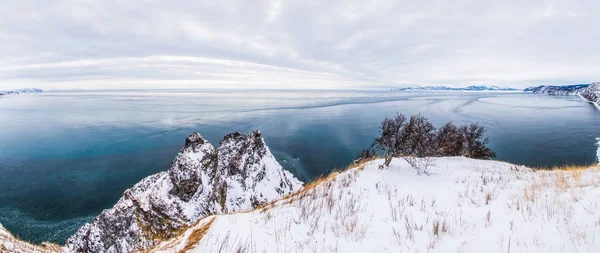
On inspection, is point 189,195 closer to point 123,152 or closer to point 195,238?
point 195,238

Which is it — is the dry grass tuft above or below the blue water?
above

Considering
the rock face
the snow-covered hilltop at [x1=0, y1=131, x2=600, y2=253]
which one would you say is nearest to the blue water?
the rock face

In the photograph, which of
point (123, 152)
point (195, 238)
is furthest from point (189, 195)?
point (123, 152)

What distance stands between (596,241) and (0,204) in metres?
55.1

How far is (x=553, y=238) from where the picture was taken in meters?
3.10

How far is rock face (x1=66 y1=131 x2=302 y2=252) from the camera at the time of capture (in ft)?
70.4

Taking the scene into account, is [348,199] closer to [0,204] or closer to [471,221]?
[471,221]

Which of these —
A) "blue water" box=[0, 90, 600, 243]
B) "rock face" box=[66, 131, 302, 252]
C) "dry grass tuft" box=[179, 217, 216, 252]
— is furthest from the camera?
"blue water" box=[0, 90, 600, 243]

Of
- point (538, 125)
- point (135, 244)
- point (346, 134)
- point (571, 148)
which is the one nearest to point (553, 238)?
point (135, 244)

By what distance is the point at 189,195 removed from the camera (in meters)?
23.5

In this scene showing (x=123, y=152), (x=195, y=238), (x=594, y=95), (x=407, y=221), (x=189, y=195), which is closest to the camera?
(x=195, y=238)

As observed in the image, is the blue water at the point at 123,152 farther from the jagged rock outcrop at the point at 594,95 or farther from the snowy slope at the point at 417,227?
the jagged rock outcrop at the point at 594,95

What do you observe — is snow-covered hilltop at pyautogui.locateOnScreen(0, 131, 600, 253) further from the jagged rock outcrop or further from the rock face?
the jagged rock outcrop

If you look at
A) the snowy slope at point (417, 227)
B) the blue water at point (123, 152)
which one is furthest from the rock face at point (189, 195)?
the snowy slope at point (417, 227)
